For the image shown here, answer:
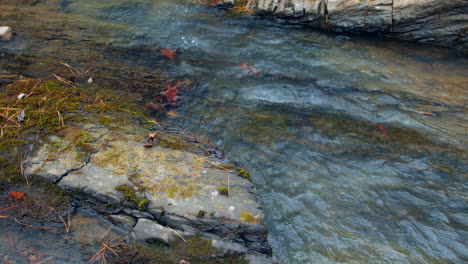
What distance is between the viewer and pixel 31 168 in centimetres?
357

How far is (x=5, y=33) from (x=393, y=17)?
8030mm

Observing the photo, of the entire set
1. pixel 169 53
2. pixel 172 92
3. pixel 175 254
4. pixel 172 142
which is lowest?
pixel 175 254

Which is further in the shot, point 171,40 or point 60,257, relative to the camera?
point 171,40

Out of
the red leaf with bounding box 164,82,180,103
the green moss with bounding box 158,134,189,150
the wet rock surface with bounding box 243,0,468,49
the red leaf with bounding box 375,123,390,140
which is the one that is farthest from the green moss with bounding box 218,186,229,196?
the wet rock surface with bounding box 243,0,468,49

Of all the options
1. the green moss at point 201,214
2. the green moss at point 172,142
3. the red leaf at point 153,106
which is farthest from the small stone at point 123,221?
the red leaf at point 153,106

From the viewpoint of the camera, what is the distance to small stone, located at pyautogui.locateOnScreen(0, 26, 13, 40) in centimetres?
643

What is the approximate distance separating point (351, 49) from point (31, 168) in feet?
20.0

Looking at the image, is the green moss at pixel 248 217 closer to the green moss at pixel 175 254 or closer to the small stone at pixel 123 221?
the green moss at pixel 175 254

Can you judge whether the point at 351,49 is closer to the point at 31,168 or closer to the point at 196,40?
the point at 196,40

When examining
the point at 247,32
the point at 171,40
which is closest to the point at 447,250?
the point at 247,32

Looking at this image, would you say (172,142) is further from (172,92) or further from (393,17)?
(393,17)

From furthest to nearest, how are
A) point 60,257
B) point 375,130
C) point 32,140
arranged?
point 375,130
point 32,140
point 60,257

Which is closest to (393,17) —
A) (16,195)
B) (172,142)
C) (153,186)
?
(172,142)

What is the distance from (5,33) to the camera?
646cm
